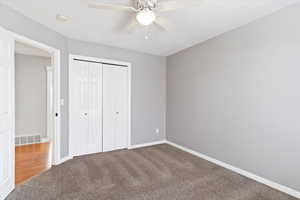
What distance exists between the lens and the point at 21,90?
3.79m

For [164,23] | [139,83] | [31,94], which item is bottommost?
[31,94]

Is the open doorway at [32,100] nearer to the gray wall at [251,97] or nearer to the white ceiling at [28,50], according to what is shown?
the white ceiling at [28,50]

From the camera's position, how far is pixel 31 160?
285cm

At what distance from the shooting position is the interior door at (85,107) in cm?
299

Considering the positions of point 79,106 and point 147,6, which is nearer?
point 147,6

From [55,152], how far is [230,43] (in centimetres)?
375

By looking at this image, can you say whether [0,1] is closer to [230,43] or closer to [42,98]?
[42,98]

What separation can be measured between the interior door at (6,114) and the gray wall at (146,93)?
1.68 metres

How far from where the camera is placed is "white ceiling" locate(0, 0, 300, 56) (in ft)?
6.08

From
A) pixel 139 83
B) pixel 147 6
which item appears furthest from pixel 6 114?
pixel 139 83

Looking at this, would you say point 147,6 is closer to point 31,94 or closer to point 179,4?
point 179,4

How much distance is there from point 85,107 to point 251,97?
10.3 ft

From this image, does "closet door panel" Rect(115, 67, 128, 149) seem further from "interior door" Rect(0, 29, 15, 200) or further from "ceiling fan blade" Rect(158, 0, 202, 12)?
"ceiling fan blade" Rect(158, 0, 202, 12)

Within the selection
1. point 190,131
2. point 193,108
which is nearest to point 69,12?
point 193,108
